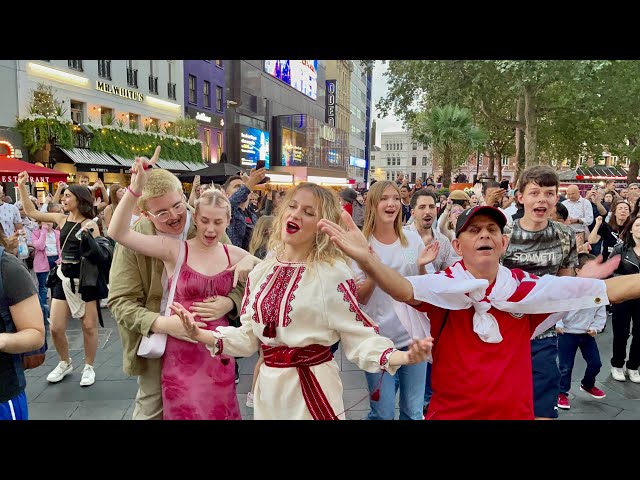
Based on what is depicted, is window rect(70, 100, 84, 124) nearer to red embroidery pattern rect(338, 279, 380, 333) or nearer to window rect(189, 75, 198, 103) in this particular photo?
window rect(189, 75, 198, 103)

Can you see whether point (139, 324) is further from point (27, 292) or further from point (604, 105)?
point (604, 105)

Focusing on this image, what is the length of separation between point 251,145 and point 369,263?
3882cm

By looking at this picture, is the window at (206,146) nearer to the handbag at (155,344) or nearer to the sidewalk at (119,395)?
the sidewalk at (119,395)

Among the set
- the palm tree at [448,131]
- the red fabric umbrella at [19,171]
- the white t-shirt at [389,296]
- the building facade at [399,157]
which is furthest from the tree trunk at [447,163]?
the building facade at [399,157]

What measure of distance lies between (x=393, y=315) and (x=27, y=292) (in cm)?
219

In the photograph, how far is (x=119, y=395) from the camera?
185 inches

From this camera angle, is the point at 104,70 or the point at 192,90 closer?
the point at 104,70

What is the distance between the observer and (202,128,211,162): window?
1294 inches

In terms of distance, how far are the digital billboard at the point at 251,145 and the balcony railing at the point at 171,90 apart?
28.4 ft

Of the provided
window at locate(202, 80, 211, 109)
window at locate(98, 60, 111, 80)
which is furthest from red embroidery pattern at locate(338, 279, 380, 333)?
window at locate(202, 80, 211, 109)

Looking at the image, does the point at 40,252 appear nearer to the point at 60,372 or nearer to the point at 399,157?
the point at 60,372

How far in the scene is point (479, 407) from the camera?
85.3 inches

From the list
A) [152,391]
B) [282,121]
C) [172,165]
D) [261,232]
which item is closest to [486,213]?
[152,391]

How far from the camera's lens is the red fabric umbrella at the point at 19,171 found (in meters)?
11.7
